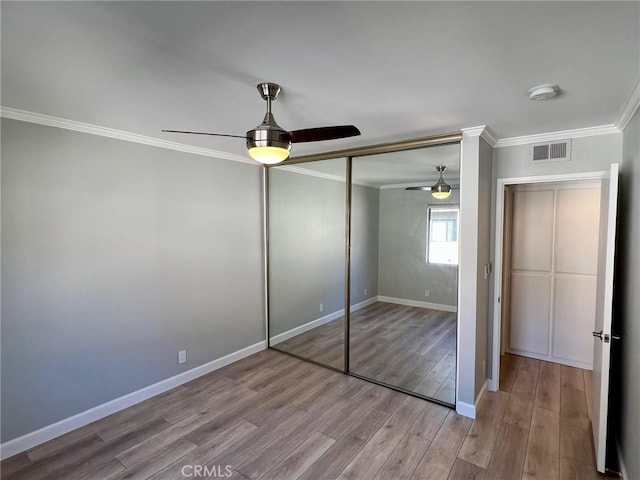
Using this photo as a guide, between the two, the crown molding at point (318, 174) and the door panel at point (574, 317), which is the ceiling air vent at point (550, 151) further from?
the door panel at point (574, 317)

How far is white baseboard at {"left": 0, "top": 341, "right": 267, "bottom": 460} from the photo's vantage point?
242 cm

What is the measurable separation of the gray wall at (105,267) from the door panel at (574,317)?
3981 mm

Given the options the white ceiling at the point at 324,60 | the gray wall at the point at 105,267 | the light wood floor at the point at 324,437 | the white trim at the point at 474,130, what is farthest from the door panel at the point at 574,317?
the gray wall at the point at 105,267

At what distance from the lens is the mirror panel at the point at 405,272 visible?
10.7ft

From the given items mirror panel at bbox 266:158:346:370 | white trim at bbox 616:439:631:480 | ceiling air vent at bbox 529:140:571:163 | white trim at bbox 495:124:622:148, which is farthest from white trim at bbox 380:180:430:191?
white trim at bbox 616:439:631:480

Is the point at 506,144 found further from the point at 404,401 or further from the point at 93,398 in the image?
the point at 93,398

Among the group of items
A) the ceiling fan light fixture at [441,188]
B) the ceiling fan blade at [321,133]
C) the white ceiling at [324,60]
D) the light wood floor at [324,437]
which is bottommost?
the light wood floor at [324,437]

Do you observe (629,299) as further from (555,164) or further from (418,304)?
(418,304)

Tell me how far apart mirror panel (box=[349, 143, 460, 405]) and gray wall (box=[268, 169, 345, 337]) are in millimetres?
377

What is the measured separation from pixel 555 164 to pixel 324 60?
8.16 ft

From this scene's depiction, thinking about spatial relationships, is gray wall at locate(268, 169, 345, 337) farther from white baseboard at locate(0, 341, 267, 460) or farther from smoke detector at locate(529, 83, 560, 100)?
smoke detector at locate(529, 83, 560, 100)

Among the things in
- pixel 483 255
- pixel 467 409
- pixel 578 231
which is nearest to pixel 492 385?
pixel 467 409

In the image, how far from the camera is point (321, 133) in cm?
199

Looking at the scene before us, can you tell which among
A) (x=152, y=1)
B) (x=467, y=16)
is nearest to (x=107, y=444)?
(x=152, y=1)
